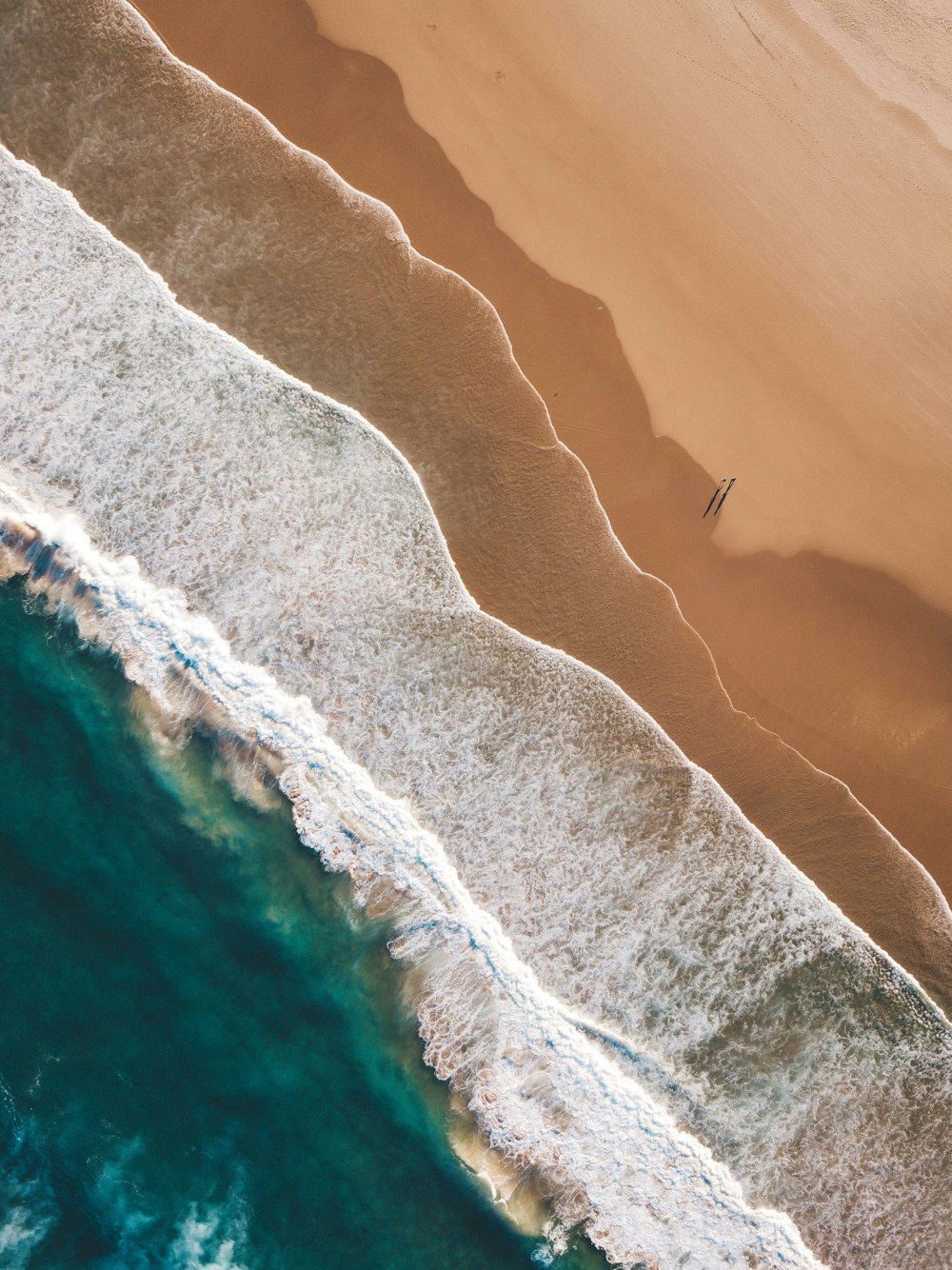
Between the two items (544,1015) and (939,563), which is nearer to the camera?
(544,1015)

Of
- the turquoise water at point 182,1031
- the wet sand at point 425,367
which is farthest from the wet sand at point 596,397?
the turquoise water at point 182,1031

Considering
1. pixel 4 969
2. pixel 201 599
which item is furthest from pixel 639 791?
pixel 4 969

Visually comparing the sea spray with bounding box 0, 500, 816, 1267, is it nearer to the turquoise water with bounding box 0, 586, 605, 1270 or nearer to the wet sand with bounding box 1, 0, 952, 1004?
the turquoise water with bounding box 0, 586, 605, 1270

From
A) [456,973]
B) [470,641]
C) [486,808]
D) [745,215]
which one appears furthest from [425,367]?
[456,973]

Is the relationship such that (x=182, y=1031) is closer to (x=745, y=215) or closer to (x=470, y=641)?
(x=470, y=641)

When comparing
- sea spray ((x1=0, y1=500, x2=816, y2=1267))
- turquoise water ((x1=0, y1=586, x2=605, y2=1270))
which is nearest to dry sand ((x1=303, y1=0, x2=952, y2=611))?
sea spray ((x1=0, y1=500, x2=816, y2=1267))

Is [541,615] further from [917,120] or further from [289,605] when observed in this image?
[917,120]
